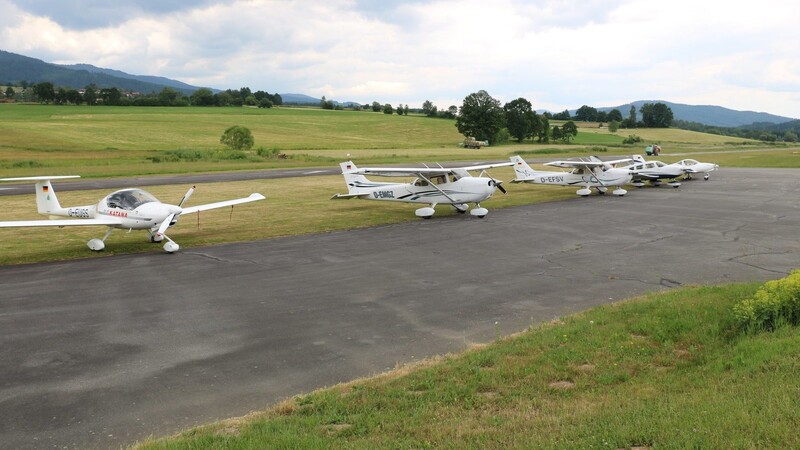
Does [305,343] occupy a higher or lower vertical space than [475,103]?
lower

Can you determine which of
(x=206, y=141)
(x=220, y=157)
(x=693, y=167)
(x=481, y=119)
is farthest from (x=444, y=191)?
(x=481, y=119)

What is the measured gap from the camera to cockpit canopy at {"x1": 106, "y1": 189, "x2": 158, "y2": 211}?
16375 mm

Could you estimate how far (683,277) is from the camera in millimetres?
12383

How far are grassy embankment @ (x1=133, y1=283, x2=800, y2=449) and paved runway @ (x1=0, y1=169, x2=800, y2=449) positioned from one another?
108 centimetres

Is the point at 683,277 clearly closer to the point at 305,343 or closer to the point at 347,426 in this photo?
the point at 305,343

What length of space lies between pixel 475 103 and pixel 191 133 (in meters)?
50.5

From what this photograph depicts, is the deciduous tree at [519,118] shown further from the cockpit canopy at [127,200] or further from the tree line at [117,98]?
the cockpit canopy at [127,200]

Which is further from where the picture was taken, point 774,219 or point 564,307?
point 774,219

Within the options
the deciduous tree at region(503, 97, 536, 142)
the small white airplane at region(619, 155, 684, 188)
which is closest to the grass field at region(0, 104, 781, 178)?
the deciduous tree at region(503, 97, 536, 142)

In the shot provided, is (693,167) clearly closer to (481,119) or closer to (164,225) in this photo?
(164,225)

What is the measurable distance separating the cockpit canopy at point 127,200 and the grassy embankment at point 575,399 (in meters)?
12.0

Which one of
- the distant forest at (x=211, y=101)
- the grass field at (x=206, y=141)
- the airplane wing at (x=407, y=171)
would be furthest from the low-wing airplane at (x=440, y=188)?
the distant forest at (x=211, y=101)

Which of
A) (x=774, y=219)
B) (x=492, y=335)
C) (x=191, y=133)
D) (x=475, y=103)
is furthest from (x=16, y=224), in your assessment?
(x=475, y=103)

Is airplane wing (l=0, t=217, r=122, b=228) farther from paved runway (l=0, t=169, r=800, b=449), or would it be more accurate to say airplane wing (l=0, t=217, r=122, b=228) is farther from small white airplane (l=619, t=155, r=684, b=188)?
small white airplane (l=619, t=155, r=684, b=188)
